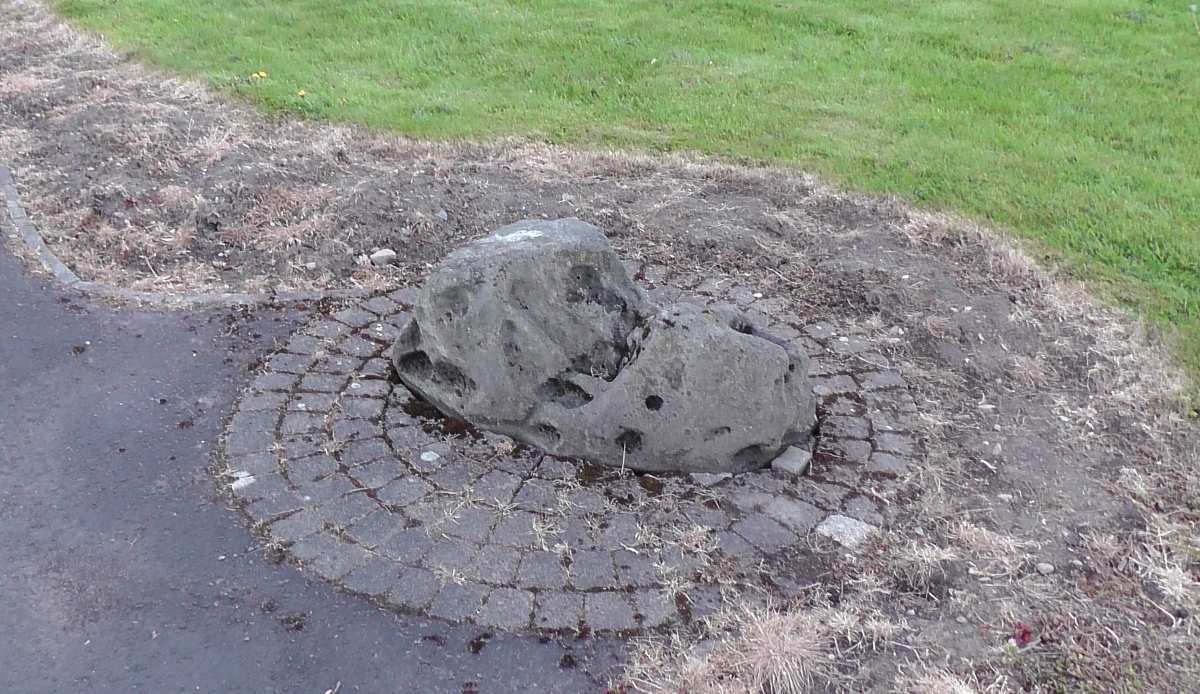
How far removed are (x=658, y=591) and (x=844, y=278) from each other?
317cm

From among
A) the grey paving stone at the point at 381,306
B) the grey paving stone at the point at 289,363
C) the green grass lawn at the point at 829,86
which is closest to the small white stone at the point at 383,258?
the grey paving stone at the point at 381,306

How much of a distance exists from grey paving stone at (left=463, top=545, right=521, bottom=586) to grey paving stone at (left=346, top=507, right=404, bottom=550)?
1.34ft

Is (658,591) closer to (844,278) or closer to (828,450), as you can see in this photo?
(828,450)

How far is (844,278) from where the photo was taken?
638cm

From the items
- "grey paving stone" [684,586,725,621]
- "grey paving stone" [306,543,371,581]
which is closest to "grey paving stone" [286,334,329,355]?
"grey paving stone" [306,543,371,581]

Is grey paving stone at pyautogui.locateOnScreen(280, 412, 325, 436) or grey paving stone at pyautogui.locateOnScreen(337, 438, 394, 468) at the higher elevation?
grey paving stone at pyautogui.locateOnScreen(337, 438, 394, 468)

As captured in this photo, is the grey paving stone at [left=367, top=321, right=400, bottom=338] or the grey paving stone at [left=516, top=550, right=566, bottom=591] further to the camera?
the grey paving stone at [left=367, top=321, right=400, bottom=338]

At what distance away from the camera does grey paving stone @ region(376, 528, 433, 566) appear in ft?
13.3

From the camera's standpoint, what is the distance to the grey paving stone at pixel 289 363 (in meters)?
5.32

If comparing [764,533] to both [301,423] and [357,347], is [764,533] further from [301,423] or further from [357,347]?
[357,347]

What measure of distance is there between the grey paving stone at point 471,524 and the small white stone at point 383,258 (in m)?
2.70

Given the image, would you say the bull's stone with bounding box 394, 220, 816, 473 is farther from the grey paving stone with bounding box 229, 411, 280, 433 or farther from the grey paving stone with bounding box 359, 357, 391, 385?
the grey paving stone with bounding box 229, 411, 280, 433

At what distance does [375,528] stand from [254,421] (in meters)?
1.12

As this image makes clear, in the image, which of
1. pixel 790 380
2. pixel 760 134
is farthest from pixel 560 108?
Result: pixel 790 380
